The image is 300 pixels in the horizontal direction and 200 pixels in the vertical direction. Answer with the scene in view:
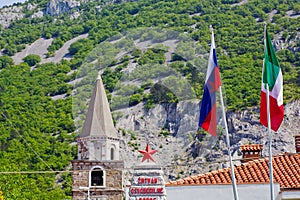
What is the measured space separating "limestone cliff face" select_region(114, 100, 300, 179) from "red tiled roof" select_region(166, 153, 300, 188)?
67 cm

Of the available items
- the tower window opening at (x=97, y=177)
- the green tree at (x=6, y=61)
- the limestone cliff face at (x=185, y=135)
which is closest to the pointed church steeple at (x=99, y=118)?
the limestone cliff face at (x=185, y=135)

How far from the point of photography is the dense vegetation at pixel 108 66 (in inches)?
3184

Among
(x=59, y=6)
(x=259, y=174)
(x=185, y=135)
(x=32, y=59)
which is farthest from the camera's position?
(x=59, y=6)

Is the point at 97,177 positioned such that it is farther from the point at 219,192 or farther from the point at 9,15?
the point at 9,15

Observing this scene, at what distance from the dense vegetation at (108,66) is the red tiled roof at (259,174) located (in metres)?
25.2

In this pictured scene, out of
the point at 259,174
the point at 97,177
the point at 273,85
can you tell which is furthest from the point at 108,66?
the point at 273,85

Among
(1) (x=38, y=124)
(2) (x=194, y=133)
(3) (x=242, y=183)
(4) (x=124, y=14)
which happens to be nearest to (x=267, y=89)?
(3) (x=242, y=183)

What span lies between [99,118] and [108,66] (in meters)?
48.2

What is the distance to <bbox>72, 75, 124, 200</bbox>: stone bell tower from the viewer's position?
157 feet

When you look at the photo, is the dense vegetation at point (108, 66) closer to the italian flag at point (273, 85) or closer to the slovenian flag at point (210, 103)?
the slovenian flag at point (210, 103)

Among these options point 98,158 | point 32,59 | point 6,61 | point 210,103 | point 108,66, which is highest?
point 32,59

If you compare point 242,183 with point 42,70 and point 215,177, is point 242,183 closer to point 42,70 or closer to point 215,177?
point 215,177

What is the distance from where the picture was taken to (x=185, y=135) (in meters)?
68.8

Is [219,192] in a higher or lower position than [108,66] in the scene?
lower
